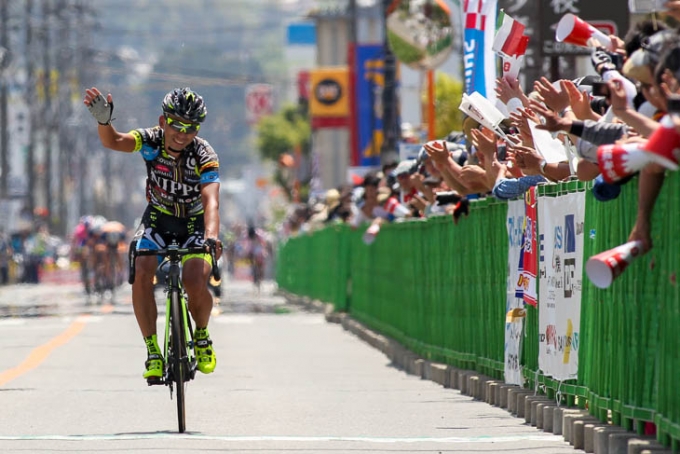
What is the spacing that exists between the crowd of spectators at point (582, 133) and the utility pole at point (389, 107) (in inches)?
490

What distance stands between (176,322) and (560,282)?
2.35 m

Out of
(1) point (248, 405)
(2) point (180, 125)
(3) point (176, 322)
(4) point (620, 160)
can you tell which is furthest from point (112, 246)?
(4) point (620, 160)

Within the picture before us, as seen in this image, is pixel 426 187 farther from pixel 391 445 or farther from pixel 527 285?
pixel 391 445

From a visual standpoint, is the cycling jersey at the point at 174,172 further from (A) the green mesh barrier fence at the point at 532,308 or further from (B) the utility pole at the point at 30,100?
(B) the utility pole at the point at 30,100

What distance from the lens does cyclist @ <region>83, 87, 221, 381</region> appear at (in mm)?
11688

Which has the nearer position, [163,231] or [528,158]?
[528,158]

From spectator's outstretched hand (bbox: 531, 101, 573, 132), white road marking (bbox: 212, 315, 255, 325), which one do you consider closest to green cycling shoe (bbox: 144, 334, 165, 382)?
spectator's outstretched hand (bbox: 531, 101, 573, 132)

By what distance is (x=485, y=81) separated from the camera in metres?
18.8

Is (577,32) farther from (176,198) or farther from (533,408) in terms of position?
(176,198)

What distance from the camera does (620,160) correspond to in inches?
321

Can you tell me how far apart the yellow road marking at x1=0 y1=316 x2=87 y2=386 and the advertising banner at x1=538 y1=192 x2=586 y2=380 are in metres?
5.71

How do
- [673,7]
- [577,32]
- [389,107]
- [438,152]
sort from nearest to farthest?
[673,7] < [577,32] < [438,152] < [389,107]

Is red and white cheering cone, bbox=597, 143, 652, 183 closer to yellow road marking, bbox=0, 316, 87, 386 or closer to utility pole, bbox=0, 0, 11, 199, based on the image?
yellow road marking, bbox=0, 316, 87, 386

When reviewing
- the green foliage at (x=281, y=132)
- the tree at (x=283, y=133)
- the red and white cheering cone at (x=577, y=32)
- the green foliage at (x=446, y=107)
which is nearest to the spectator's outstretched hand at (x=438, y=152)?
the red and white cheering cone at (x=577, y=32)
